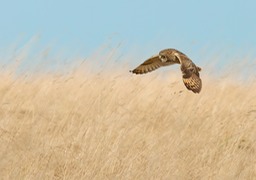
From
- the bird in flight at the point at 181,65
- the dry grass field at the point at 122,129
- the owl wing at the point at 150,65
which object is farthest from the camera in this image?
the dry grass field at the point at 122,129

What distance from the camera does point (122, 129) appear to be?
697cm

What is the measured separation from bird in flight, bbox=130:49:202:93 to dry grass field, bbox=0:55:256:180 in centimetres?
89

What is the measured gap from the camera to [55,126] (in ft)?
23.5

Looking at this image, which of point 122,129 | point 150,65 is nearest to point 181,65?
point 150,65

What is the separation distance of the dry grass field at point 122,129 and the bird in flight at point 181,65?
0.89m

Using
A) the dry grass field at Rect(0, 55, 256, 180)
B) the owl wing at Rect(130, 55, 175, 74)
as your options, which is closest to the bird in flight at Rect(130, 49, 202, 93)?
the owl wing at Rect(130, 55, 175, 74)

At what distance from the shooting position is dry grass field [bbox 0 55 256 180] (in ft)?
20.0

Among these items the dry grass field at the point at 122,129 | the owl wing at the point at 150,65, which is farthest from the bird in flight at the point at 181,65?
the dry grass field at the point at 122,129

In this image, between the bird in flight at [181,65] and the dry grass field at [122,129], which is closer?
the bird in flight at [181,65]

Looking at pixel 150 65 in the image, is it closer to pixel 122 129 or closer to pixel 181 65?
pixel 181 65

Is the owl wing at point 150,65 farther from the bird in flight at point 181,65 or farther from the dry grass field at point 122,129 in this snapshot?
the dry grass field at point 122,129

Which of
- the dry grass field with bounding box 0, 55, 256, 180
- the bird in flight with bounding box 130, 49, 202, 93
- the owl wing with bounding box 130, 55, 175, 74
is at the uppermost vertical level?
the bird in flight with bounding box 130, 49, 202, 93

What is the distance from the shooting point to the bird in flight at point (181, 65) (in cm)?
502

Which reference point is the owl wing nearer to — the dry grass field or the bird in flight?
the bird in flight
